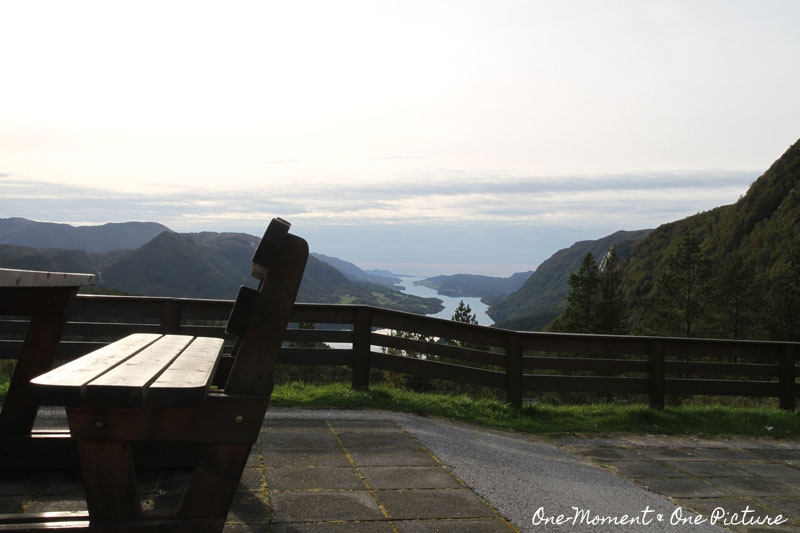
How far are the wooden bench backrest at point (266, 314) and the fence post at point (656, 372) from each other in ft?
→ 21.5

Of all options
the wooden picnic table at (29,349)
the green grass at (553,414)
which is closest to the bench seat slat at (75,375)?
the wooden picnic table at (29,349)

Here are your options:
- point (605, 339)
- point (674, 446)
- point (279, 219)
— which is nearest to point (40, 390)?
point (279, 219)

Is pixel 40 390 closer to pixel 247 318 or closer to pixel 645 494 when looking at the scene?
pixel 247 318

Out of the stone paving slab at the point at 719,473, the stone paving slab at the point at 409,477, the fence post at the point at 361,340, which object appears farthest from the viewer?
the fence post at the point at 361,340

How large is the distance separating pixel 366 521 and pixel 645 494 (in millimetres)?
2169

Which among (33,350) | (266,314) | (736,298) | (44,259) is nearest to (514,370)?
(33,350)

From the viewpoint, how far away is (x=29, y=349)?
3.88 metres

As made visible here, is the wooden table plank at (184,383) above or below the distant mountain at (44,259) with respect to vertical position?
above

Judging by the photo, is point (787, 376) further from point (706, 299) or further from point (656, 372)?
point (706, 299)

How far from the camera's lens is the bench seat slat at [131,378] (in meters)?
2.26

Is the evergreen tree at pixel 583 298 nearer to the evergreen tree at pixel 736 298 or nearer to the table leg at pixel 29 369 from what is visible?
the evergreen tree at pixel 736 298

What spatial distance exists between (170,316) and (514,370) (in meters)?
3.89

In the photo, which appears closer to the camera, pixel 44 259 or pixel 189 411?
pixel 189 411

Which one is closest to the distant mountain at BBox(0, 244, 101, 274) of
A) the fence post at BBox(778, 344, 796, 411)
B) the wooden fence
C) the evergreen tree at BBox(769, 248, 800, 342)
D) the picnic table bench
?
the evergreen tree at BBox(769, 248, 800, 342)
